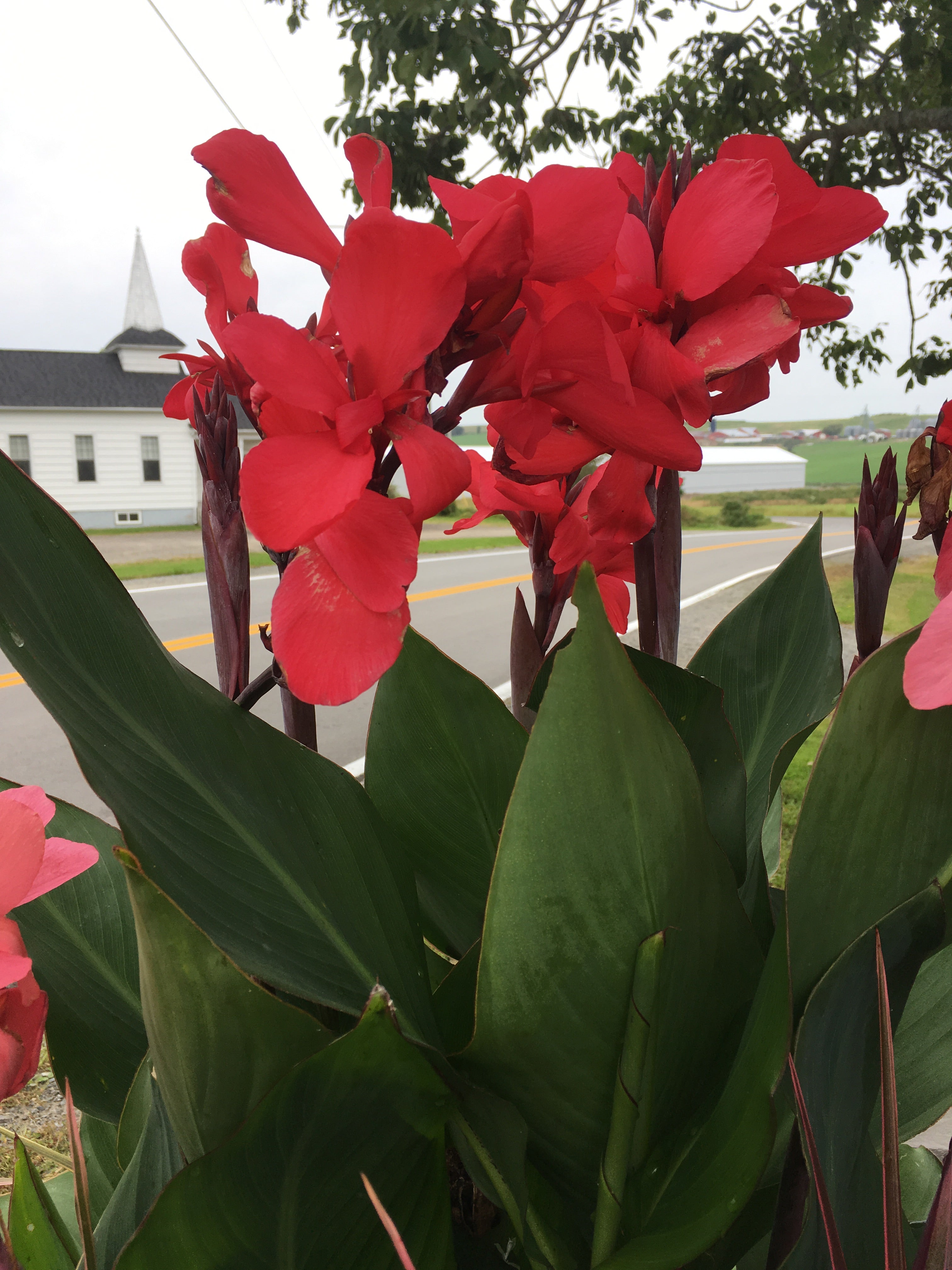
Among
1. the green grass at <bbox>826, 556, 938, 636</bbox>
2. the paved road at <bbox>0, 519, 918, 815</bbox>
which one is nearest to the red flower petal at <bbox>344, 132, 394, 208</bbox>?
the paved road at <bbox>0, 519, 918, 815</bbox>

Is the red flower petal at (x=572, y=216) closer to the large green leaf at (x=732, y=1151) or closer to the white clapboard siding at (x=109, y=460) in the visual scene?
the large green leaf at (x=732, y=1151)

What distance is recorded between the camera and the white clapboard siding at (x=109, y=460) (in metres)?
15.1

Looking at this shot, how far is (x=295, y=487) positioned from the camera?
192mm

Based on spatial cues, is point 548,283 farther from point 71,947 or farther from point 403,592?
point 71,947

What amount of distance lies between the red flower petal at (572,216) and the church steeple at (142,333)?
636 inches

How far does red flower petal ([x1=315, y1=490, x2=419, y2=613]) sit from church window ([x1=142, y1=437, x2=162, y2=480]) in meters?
16.9

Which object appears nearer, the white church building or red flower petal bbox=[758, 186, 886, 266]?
red flower petal bbox=[758, 186, 886, 266]

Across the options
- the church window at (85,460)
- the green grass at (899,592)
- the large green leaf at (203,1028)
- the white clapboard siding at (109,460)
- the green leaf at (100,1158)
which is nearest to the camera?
the large green leaf at (203,1028)

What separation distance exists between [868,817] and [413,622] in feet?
9.49

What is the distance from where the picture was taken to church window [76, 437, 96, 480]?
15.4 meters

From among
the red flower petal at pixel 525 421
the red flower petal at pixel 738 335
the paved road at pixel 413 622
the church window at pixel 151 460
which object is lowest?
the paved road at pixel 413 622

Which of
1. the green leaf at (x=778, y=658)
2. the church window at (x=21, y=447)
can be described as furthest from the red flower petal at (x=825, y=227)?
the church window at (x=21, y=447)

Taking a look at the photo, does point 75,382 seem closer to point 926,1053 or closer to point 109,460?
point 109,460

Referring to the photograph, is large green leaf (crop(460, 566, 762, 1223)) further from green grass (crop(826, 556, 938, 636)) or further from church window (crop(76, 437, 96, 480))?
church window (crop(76, 437, 96, 480))
